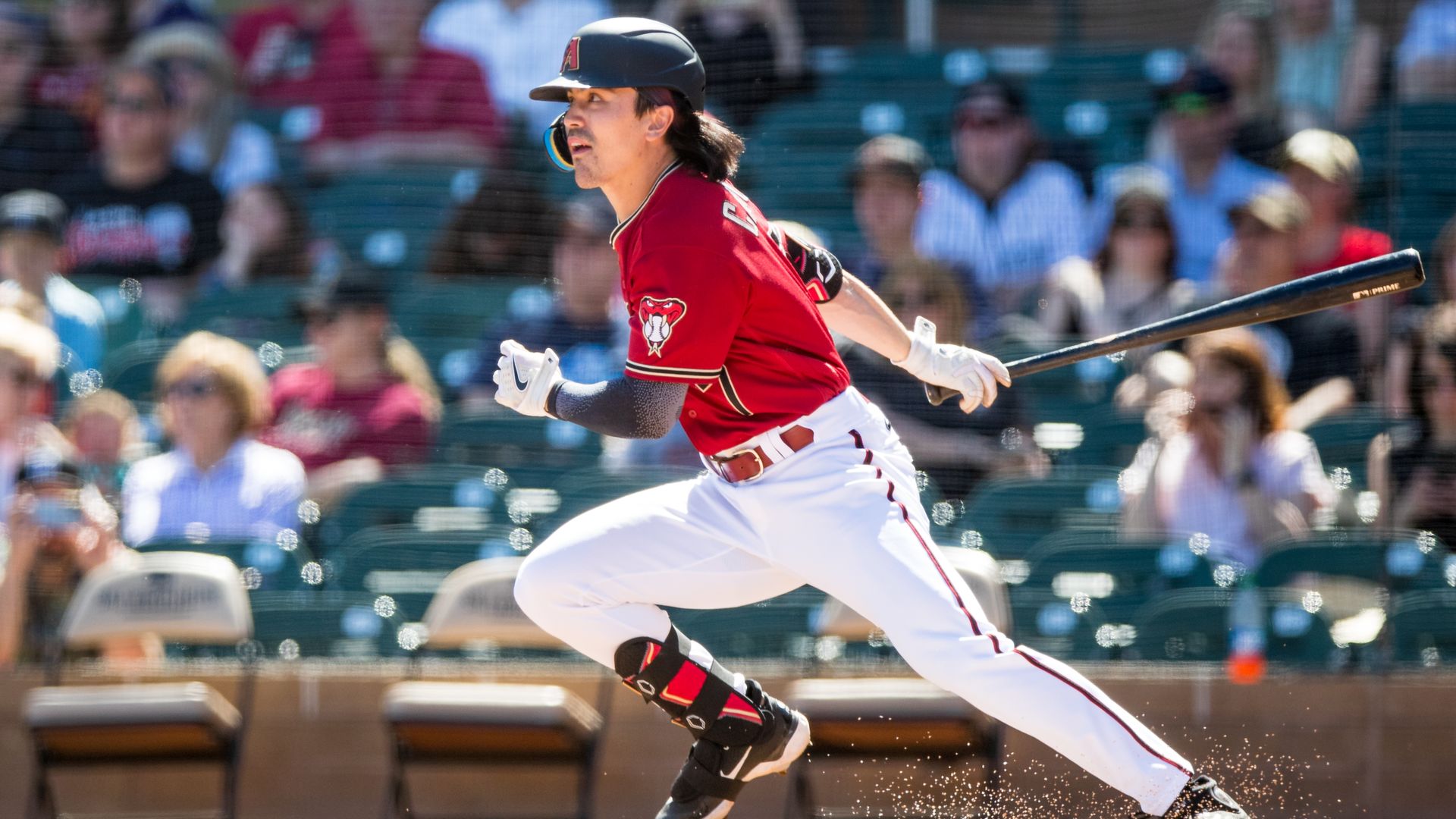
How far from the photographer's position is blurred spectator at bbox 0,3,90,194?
297 inches

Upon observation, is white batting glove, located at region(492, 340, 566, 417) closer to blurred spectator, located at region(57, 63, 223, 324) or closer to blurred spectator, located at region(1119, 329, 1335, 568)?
blurred spectator, located at region(1119, 329, 1335, 568)

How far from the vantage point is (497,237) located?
22.7ft

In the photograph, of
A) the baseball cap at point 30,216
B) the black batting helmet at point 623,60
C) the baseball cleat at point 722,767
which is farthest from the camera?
the baseball cap at point 30,216

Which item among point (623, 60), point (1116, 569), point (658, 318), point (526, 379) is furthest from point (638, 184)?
point (1116, 569)

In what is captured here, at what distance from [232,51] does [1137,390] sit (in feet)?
16.5

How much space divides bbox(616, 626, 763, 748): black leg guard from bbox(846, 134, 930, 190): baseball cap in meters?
3.10

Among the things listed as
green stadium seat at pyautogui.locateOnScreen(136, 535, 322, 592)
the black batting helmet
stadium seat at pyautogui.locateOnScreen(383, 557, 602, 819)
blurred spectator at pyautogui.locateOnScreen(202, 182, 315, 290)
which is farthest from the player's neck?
blurred spectator at pyautogui.locateOnScreen(202, 182, 315, 290)

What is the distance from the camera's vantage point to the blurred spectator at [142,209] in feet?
23.8

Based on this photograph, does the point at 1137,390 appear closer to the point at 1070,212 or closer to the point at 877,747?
the point at 1070,212

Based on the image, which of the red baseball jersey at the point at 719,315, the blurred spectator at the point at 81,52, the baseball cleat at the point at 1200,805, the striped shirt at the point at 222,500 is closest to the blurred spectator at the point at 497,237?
the striped shirt at the point at 222,500

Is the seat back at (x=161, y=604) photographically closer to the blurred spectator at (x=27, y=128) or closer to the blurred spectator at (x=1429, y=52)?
the blurred spectator at (x=27, y=128)

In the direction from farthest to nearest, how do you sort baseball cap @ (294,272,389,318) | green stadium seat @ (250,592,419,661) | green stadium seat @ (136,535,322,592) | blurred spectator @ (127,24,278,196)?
blurred spectator @ (127,24,278,196) < baseball cap @ (294,272,389,318) < green stadium seat @ (136,535,322,592) < green stadium seat @ (250,592,419,661)

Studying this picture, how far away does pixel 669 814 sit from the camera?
365cm

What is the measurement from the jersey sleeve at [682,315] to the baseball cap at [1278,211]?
10.4 ft
